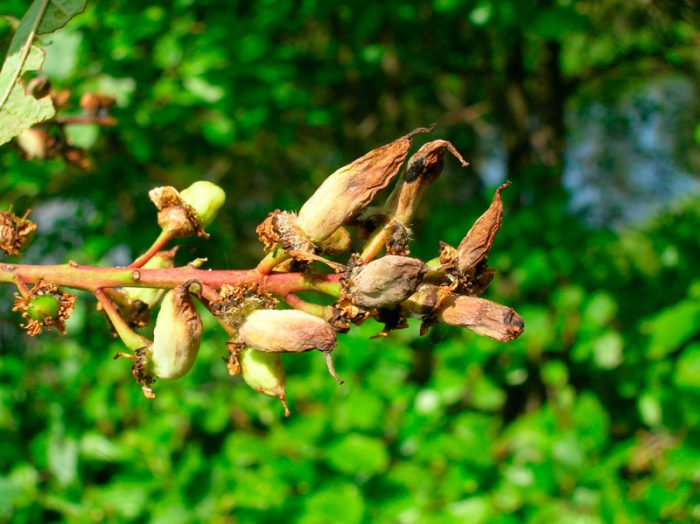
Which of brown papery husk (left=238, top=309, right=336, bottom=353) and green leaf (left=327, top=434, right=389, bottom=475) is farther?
green leaf (left=327, top=434, right=389, bottom=475)

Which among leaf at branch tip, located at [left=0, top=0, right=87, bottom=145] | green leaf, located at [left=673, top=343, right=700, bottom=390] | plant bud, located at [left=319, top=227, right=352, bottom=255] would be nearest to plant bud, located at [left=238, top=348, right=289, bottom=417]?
plant bud, located at [left=319, top=227, right=352, bottom=255]

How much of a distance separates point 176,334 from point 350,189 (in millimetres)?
236

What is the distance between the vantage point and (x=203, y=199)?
0.88 meters

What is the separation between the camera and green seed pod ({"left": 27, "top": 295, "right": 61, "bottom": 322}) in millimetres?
760

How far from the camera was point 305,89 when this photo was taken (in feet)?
7.41

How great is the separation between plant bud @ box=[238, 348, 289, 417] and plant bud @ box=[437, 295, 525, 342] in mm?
201

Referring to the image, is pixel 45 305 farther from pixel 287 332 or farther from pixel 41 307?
pixel 287 332

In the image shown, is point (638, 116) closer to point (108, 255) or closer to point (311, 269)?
point (108, 255)

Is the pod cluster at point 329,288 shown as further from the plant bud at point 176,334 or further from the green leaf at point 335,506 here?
the green leaf at point 335,506

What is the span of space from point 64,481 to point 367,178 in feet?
5.16

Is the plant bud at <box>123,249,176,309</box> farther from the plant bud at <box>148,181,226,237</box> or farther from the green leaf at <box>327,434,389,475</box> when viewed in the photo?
the green leaf at <box>327,434,389,475</box>

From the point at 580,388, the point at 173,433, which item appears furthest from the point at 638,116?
the point at 173,433

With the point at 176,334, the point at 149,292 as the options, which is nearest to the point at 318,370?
the point at 149,292

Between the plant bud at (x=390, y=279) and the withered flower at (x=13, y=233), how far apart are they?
16.8 inches
